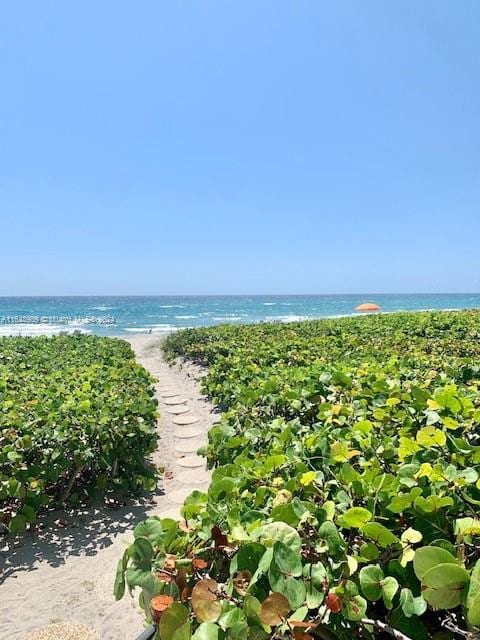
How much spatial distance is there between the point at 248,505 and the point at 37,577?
123 inches

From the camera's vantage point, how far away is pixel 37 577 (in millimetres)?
3721

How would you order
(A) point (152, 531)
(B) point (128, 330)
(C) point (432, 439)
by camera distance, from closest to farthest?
(A) point (152, 531), (C) point (432, 439), (B) point (128, 330)

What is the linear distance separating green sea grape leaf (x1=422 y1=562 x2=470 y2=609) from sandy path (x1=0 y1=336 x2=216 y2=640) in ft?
8.22

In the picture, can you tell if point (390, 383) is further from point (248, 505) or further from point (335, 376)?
point (248, 505)

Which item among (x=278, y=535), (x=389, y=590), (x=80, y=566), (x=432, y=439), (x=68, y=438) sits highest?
(x=432, y=439)

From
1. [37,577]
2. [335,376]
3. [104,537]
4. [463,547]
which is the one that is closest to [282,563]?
[463,547]

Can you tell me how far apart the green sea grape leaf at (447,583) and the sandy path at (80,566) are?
8.22ft

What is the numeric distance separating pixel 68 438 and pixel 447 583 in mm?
4159

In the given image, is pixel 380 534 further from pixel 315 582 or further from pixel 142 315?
pixel 142 315

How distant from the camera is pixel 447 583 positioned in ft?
3.33

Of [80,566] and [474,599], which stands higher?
[474,599]

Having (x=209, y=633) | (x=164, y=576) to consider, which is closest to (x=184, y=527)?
(x=164, y=576)

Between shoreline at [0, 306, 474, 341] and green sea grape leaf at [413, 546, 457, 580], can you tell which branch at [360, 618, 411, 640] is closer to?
green sea grape leaf at [413, 546, 457, 580]

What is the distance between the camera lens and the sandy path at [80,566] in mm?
3246
